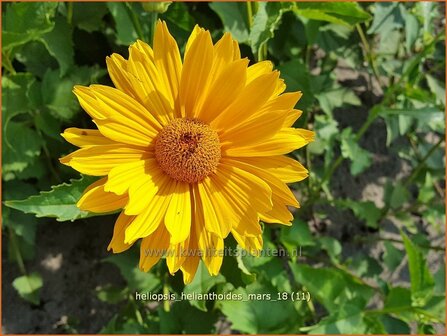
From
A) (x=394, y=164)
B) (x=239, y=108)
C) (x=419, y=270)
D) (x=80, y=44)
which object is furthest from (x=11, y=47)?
(x=394, y=164)

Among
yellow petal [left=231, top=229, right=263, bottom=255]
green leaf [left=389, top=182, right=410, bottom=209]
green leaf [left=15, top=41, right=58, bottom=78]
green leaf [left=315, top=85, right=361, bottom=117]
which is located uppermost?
green leaf [left=15, top=41, right=58, bottom=78]

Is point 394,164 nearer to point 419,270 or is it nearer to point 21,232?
point 419,270

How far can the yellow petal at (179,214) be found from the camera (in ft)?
3.39

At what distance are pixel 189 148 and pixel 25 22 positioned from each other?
0.64 metres

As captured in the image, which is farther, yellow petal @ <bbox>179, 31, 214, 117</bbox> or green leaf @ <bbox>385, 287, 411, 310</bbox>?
green leaf @ <bbox>385, 287, 411, 310</bbox>

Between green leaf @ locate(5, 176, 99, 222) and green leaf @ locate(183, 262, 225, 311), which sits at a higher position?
green leaf @ locate(5, 176, 99, 222)

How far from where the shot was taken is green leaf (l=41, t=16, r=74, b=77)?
1.54 m

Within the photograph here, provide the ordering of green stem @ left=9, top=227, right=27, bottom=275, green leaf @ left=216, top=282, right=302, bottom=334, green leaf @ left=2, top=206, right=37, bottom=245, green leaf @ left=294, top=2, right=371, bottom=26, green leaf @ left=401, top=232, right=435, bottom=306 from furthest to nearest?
1. green stem @ left=9, top=227, right=27, bottom=275
2. green leaf @ left=2, top=206, right=37, bottom=245
3. green leaf @ left=216, top=282, right=302, bottom=334
4. green leaf @ left=401, top=232, right=435, bottom=306
5. green leaf @ left=294, top=2, right=371, bottom=26


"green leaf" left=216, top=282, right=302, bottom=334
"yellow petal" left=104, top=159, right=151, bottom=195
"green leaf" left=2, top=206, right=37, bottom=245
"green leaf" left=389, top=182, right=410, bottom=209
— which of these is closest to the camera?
"yellow petal" left=104, top=159, right=151, bottom=195

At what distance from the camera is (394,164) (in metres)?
2.29

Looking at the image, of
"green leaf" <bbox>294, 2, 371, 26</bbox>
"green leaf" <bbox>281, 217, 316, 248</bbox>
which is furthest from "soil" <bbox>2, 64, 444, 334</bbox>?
"green leaf" <bbox>294, 2, 371, 26</bbox>

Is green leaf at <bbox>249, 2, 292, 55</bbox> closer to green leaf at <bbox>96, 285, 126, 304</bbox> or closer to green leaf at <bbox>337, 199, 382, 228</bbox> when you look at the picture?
green leaf at <bbox>337, 199, 382, 228</bbox>

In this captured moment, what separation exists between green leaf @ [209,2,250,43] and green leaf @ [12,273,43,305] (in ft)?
3.46

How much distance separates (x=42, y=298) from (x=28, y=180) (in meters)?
0.43
